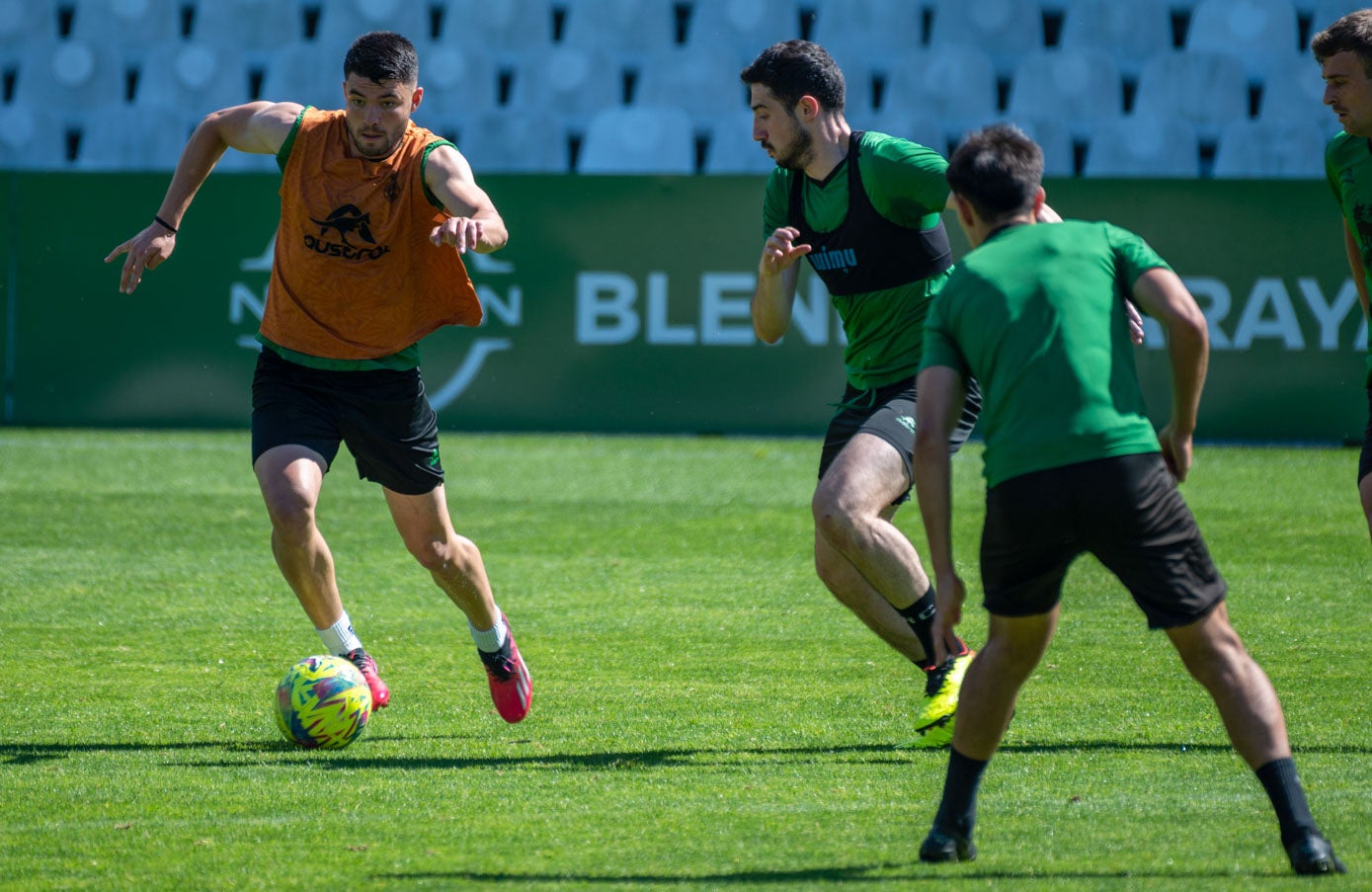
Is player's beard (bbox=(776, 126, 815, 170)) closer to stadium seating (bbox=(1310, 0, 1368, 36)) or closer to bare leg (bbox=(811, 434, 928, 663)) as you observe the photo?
bare leg (bbox=(811, 434, 928, 663))

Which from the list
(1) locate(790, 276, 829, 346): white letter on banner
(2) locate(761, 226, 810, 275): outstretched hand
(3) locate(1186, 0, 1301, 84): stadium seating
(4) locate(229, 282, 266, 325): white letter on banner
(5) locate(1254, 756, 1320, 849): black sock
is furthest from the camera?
(3) locate(1186, 0, 1301, 84): stadium seating

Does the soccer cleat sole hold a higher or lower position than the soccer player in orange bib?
lower

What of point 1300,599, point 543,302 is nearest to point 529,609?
point 1300,599

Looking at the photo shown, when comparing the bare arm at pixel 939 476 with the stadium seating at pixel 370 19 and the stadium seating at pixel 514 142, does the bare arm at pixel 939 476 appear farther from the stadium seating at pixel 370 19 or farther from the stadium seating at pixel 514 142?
the stadium seating at pixel 370 19

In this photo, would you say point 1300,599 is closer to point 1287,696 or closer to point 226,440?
point 1287,696

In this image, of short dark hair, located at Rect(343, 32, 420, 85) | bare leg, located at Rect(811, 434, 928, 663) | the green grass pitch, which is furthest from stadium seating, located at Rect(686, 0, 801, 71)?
bare leg, located at Rect(811, 434, 928, 663)

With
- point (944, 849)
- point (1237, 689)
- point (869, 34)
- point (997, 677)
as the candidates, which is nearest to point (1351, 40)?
point (1237, 689)

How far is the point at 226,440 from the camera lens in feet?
51.3

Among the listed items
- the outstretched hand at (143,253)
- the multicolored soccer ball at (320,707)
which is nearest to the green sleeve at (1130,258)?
the multicolored soccer ball at (320,707)

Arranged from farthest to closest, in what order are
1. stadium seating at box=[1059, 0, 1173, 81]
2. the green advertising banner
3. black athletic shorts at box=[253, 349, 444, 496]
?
1. stadium seating at box=[1059, 0, 1173, 81]
2. the green advertising banner
3. black athletic shorts at box=[253, 349, 444, 496]

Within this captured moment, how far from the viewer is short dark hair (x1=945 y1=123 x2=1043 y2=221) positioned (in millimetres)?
4020

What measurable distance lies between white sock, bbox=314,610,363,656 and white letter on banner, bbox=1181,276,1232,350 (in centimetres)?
1123

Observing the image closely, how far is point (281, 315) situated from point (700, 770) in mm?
2238

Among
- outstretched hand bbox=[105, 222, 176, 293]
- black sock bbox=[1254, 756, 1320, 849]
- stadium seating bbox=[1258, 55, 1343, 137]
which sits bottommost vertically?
black sock bbox=[1254, 756, 1320, 849]
